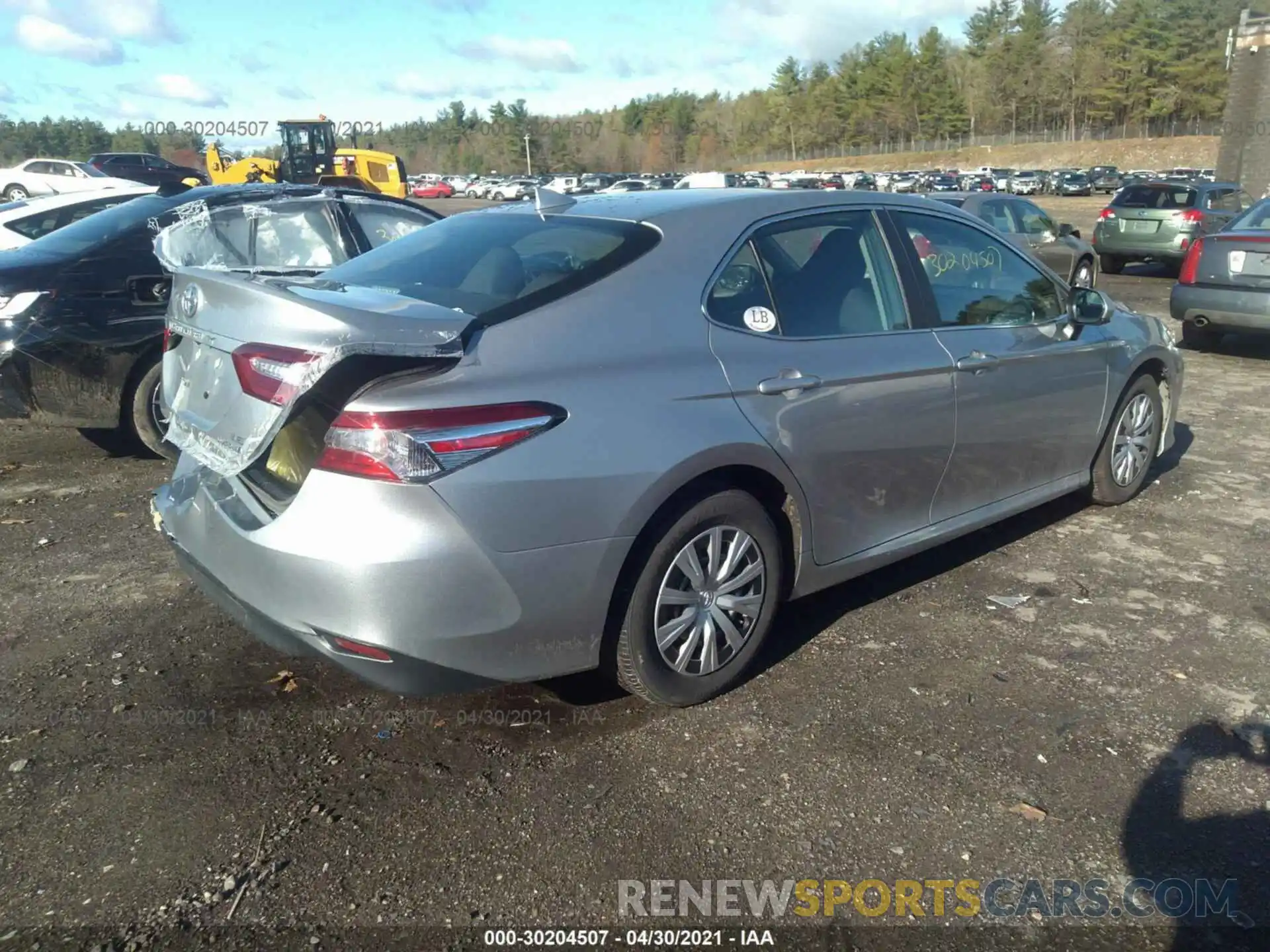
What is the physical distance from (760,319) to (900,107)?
11053cm

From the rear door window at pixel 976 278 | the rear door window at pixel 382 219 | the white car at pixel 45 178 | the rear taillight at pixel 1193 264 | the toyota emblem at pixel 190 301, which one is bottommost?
the rear taillight at pixel 1193 264

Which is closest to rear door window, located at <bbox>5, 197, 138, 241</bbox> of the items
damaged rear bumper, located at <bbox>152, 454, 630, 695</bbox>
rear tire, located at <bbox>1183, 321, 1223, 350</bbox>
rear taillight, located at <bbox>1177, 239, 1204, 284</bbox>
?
damaged rear bumper, located at <bbox>152, 454, 630, 695</bbox>

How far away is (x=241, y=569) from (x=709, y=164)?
Result: 118 metres

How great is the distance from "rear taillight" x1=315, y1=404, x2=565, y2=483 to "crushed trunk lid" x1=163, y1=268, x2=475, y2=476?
0.16 m

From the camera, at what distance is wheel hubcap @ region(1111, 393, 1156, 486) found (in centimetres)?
529

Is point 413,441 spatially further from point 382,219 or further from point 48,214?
point 48,214

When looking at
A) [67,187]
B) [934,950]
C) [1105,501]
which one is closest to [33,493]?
[934,950]

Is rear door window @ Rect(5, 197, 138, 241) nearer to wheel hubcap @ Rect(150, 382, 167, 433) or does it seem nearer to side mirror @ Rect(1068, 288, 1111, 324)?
wheel hubcap @ Rect(150, 382, 167, 433)

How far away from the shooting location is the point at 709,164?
115250mm

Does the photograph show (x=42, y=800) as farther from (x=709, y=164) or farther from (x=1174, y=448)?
(x=709, y=164)

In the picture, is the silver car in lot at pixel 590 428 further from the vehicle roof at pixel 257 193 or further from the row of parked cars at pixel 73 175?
the row of parked cars at pixel 73 175

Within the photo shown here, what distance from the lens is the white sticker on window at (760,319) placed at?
11.2 ft

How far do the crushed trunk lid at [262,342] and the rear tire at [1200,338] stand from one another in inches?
381

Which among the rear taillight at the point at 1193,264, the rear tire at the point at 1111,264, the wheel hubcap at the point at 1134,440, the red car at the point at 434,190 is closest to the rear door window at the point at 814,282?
the wheel hubcap at the point at 1134,440
